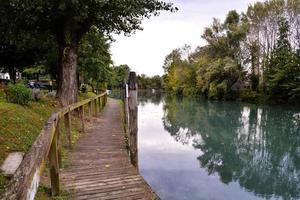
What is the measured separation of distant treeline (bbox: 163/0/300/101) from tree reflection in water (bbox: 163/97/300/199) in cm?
1449

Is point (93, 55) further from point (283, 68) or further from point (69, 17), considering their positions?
point (283, 68)

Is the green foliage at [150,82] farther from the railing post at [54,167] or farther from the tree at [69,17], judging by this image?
the railing post at [54,167]

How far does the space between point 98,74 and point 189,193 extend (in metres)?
23.7

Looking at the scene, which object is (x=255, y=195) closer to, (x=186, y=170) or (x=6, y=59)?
(x=186, y=170)

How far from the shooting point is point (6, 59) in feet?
71.1

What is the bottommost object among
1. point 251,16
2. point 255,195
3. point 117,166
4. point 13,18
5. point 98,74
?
point 255,195

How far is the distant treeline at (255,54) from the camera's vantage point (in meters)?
37.5

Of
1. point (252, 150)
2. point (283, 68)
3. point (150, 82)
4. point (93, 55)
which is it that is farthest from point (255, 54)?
point (150, 82)

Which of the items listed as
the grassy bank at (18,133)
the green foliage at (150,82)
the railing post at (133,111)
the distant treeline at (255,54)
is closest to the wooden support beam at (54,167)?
the grassy bank at (18,133)

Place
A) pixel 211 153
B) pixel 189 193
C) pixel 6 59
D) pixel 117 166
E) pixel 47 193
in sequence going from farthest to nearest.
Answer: pixel 6 59 < pixel 211 153 < pixel 189 193 < pixel 117 166 < pixel 47 193

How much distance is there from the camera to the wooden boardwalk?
5.31 meters

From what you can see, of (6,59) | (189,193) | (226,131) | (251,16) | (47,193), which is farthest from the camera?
(251,16)

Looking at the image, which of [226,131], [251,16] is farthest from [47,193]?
[251,16]

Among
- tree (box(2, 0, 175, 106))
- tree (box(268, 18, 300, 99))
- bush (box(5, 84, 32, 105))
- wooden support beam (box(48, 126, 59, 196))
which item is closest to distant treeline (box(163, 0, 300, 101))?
tree (box(268, 18, 300, 99))
